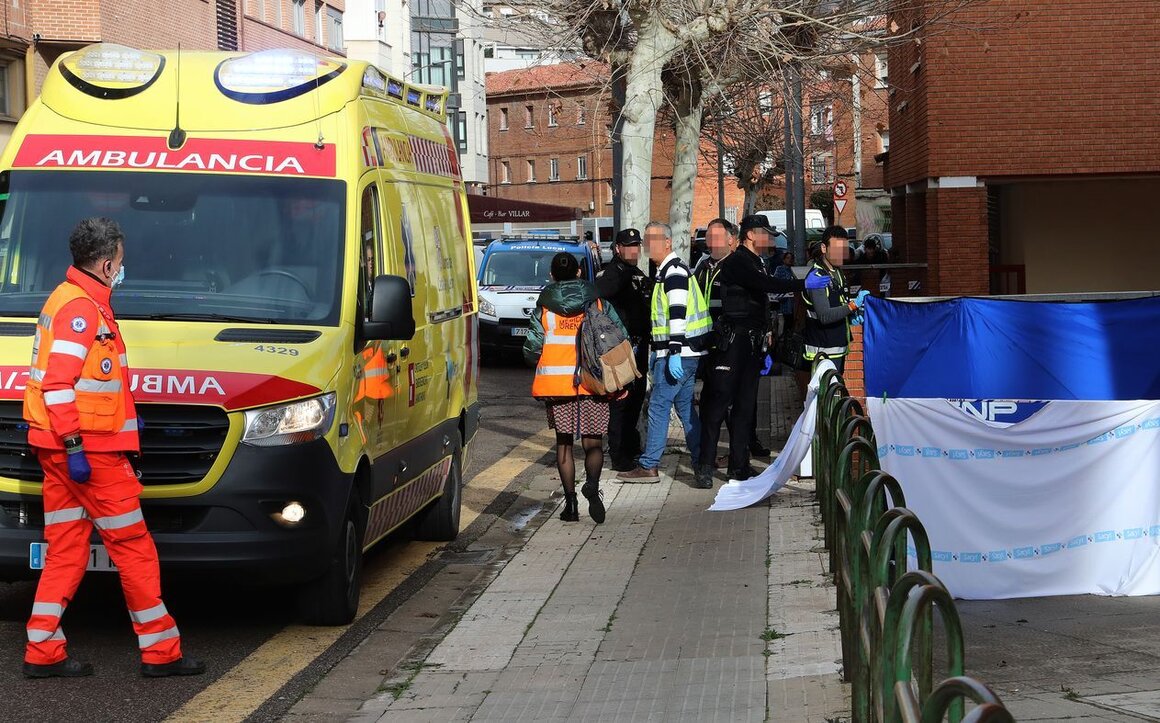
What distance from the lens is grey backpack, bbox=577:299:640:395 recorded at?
9883 millimetres

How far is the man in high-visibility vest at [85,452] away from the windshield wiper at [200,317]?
0.77 meters

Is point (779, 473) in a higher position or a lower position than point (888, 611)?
lower

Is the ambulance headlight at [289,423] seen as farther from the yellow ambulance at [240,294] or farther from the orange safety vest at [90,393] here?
the orange safety vest at [90,393]

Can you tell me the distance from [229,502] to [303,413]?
49 cm

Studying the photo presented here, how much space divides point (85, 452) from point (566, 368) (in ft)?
14.3

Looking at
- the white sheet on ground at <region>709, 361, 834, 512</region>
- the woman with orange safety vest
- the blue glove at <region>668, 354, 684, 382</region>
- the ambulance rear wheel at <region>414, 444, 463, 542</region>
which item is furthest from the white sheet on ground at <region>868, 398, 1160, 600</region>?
the ambulance rear wheel at <region>414, 444, 463, 542</region>

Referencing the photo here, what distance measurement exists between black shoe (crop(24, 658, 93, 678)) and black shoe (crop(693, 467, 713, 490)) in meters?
6.04

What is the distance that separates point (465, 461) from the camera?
34.5 feet

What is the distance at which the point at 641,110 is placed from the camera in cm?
1445

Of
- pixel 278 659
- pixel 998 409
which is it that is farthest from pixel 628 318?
pixel 278 659

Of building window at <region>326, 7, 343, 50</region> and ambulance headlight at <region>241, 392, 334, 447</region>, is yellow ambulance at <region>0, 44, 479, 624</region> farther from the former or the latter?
building window at <region>326, 7, 343, 50</region>

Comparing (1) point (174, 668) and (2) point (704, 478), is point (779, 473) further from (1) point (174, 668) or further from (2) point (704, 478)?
(1) point (174, 668)

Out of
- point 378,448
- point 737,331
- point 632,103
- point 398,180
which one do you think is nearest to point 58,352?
point 378,448

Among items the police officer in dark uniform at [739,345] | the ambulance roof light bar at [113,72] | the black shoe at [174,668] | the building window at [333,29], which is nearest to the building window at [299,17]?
the building window at [333,29]
